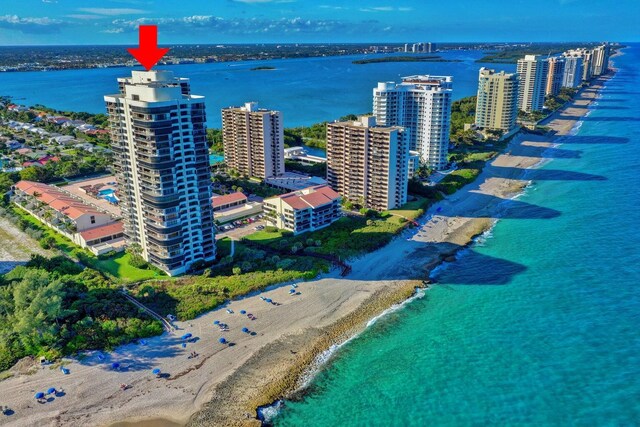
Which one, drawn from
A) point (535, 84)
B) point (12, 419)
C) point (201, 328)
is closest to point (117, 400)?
point (12, 419)

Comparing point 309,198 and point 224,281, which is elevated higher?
point 309,198

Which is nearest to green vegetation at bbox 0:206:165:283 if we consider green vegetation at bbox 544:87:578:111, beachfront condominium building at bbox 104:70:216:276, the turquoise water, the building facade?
beachfront condominium building at bbox 104:70:216:276

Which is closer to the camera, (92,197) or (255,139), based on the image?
(92,197)

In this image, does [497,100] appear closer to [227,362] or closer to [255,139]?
[255,139]

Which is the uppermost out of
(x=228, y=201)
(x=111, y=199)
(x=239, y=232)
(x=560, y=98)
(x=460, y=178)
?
(x=560, y=98)

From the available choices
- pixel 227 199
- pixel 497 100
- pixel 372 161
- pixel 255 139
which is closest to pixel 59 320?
pixel 227 199

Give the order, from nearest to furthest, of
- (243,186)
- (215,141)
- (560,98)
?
(243,186) → (215,141) → (560,98)

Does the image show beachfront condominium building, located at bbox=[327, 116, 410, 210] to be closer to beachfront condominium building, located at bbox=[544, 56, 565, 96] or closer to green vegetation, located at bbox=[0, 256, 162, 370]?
green vegetation, located at bbox=[0, 256, 162, 370]

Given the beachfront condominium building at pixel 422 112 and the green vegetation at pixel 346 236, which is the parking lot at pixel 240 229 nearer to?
the green vegetation at pixel 346 236
